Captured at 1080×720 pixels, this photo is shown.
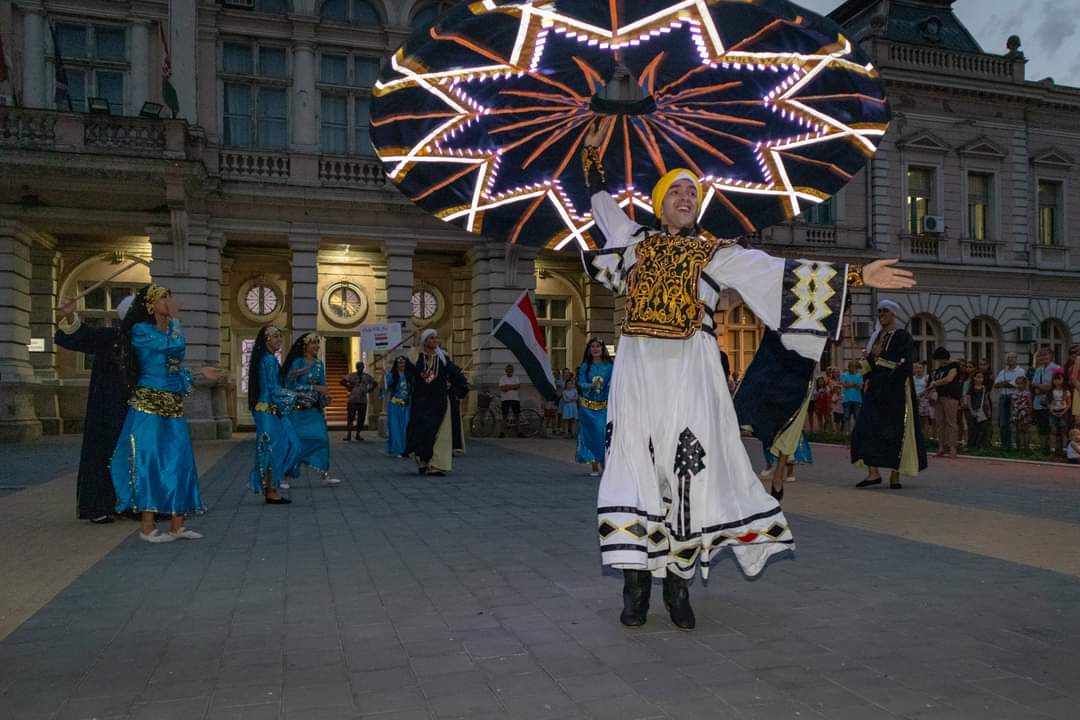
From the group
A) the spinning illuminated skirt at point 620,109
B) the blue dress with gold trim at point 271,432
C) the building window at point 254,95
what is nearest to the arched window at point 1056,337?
the building window at point 254,95

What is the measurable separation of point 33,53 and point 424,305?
37.9ft

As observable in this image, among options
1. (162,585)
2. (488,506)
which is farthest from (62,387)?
(162,585)

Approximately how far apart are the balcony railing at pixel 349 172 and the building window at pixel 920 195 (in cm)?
1707

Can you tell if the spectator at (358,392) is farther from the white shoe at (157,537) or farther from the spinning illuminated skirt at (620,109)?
the spinning illuminated skirt at (620,109)

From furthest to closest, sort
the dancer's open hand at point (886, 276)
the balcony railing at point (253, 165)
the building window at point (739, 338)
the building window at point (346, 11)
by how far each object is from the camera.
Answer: the building window at point (739, 338)
the building window at point (346, 11)
the balcony railing at point (253, 165)
the dancer's open hand at point (886, 276)

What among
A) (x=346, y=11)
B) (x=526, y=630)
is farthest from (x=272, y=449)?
(x=346, y=11)

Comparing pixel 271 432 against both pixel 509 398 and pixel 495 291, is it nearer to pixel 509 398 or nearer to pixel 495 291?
pixel 509 398

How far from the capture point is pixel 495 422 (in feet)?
75.8

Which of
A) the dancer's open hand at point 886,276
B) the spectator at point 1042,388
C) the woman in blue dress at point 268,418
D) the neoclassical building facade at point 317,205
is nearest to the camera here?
the dancer's open hand at point 886,276

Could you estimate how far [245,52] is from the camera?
23312 millimetres

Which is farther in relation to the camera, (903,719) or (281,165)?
(281,165)

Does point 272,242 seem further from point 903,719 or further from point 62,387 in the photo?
point 903,719

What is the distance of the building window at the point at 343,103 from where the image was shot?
24.0 m

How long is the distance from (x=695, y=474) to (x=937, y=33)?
30.5m
